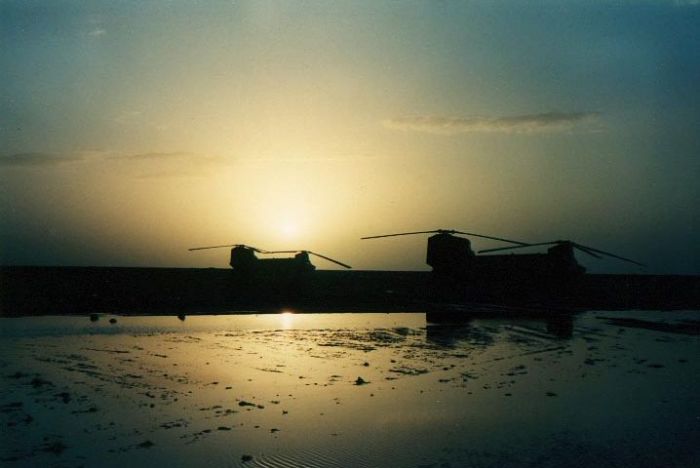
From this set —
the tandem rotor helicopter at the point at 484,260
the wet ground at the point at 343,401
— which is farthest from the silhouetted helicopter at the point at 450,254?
the wet ground at the point at 343,401

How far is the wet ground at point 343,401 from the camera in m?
9.68

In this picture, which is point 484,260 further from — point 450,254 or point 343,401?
point 343,401

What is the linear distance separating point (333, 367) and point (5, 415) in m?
8.47

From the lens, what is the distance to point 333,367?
17.5 m

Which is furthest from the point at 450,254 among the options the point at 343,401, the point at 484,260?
the point at 343,401

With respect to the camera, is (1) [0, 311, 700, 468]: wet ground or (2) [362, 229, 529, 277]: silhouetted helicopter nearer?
(1) [0, 311, 700, 468]: wet ground

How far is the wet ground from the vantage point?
9.68 meters

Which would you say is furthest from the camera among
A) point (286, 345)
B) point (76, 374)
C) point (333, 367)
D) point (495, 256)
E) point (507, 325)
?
point (495, 256)

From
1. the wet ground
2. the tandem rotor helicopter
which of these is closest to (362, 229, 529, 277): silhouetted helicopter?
the tandem rotor helicopter

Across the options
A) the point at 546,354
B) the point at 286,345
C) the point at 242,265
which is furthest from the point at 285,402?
the point at 242,265

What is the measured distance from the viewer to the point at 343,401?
43.4ft

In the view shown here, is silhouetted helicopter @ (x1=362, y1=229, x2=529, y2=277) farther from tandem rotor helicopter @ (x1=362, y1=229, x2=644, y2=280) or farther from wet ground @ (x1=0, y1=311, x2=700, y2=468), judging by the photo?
wet ground @ (x1=0, y1=311, x2=700, y2=468)

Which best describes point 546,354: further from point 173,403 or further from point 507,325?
point 173,403

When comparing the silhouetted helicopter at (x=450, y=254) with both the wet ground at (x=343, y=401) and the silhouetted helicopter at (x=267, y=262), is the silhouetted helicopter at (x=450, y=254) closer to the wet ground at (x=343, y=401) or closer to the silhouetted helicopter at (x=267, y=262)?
the silhouetted helicopter at (x=267, y=262)
